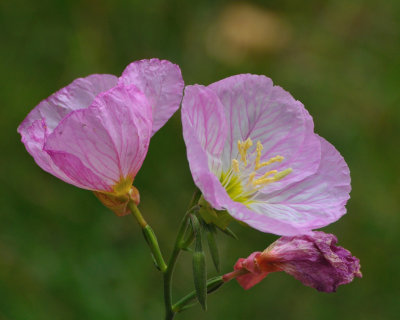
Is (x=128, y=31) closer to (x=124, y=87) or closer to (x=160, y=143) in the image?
(x=160, y=143)

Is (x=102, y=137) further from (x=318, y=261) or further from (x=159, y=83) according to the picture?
(x=318, y=261)

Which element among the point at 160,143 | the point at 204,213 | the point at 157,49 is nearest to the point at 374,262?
the point at 160,143

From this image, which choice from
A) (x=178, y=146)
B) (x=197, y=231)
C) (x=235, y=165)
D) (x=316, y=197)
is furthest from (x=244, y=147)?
(x=178, y=146)

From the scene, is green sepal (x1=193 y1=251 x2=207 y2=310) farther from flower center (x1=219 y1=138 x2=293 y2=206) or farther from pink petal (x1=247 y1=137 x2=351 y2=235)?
flower center (x1=219 y1=138 x2=293 y2=206)

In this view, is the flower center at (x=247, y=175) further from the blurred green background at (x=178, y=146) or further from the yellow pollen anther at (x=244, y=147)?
the blurred green background at (x=178, y=146)

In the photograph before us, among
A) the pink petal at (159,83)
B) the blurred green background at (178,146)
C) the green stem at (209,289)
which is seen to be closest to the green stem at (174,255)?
the green stem at (209,289)

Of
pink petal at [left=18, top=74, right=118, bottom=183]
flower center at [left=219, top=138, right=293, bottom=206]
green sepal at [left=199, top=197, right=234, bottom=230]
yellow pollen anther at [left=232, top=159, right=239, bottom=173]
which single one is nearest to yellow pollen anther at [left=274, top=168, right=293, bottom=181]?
flower center at [left=219, top=138, right=293, bottom=206]
